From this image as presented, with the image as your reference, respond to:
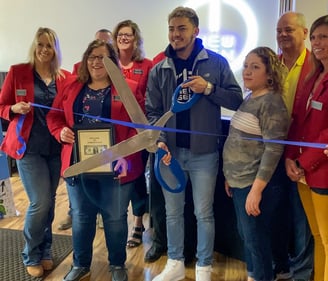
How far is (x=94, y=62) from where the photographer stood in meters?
2.08

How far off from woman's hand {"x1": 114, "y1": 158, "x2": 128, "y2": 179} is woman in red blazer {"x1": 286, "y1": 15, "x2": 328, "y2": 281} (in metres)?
0.80

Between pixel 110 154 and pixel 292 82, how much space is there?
3.31 ft

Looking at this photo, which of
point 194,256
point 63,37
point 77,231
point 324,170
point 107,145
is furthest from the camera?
point 63,37

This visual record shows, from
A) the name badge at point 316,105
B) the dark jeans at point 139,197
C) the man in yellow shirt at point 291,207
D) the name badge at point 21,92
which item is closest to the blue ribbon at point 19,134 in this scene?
the name badge at point 21,92

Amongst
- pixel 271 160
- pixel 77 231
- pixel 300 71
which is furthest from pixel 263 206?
pixel 77 231

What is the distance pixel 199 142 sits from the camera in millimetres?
2121

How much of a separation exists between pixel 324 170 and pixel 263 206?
34cm

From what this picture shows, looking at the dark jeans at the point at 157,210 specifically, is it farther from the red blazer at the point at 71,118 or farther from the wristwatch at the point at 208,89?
the wristwatch at the point at 208,89

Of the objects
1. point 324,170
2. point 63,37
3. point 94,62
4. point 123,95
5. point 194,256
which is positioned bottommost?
point 194,256

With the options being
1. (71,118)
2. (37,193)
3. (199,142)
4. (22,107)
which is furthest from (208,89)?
(37,193)

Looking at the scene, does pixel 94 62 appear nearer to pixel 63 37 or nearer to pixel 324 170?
pixel 324 170

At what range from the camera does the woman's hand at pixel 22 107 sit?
2.18 metres

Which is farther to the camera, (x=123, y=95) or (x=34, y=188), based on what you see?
(x=34, y=188)

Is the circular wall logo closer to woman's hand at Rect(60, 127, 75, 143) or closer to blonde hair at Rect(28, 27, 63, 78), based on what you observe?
blonde hair at Rect(28, 27, 63, 78)
